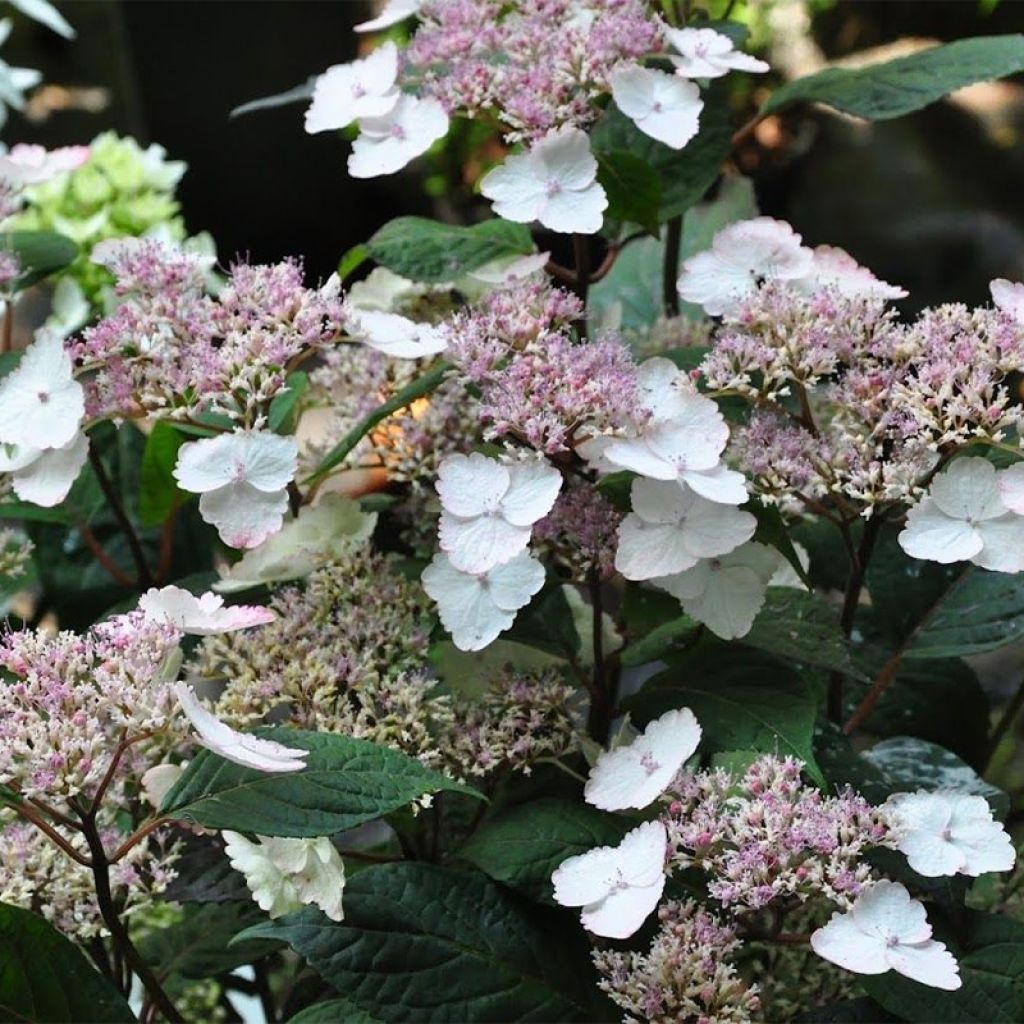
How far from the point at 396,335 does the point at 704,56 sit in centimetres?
20

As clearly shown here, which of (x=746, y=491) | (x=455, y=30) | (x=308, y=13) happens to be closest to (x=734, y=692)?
(x=746, y=491)

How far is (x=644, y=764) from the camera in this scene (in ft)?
1.99

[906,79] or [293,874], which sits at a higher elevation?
[906,79]

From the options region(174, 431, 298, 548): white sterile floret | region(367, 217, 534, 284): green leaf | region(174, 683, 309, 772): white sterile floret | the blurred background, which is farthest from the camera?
the blurred background

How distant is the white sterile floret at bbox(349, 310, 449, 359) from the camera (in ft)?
2.14

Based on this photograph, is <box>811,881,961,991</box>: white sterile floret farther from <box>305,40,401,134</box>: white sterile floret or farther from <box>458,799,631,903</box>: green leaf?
<box>305,40,401,134</box>: white sterile floret

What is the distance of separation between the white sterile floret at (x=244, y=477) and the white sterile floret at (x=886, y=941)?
26cm

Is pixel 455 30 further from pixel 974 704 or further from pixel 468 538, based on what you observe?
pixel 974 704

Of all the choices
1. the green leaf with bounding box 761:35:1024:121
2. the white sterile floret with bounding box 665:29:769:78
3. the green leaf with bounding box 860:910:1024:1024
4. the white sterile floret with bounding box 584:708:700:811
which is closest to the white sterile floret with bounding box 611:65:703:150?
the white sterile floret with bounding box 665:29:769:78

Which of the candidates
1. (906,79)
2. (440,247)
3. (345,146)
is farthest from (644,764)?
(345,146)

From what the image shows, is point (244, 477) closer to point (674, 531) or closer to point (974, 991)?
point (674, 531)

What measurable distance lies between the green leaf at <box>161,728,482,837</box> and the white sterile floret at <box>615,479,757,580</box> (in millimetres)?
112

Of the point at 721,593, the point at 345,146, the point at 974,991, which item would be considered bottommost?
the point at 345,146

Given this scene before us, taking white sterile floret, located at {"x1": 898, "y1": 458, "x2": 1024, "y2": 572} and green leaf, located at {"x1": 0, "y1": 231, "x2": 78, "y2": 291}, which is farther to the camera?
green leaf, located at {"x1": 0, "y1": 231, "x2": 78, "y2": 291}
